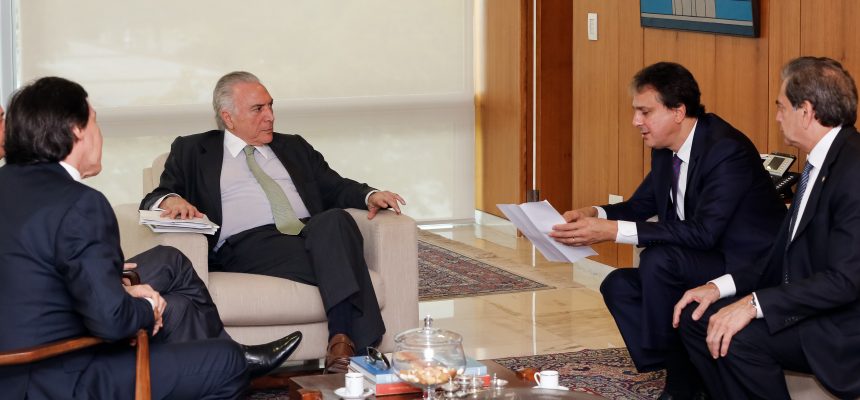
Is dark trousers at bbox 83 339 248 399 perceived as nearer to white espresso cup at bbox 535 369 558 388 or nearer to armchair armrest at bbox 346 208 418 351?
white espresso cup at bbox 535 369 558 388

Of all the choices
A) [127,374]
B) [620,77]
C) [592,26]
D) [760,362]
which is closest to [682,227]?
[760,362]

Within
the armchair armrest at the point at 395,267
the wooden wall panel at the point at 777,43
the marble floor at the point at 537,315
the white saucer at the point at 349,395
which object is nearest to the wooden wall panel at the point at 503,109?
A: the marble floor at the point at 537,315

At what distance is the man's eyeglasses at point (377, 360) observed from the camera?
315 cm

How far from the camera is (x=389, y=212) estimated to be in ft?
15.1

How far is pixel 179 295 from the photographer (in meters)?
3.70

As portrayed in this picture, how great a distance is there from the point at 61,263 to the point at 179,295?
37.7 inches

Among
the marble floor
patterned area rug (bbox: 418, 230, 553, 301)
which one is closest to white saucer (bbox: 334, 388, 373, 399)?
the marble floor

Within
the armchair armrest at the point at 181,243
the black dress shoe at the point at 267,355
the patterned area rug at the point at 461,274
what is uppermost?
the armchair armrest at the point at 181,243

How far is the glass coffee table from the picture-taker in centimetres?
298

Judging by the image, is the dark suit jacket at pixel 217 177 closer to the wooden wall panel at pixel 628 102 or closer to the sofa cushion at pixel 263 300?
the sofa cushion at pixel 263 300

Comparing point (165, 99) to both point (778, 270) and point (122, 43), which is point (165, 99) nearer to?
point (122, 43)

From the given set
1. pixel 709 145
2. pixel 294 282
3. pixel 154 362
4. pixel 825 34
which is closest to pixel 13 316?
pixel 154 362

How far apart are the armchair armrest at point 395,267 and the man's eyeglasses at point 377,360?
1183 mm

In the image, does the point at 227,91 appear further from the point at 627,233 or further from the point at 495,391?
the point at 495,391
